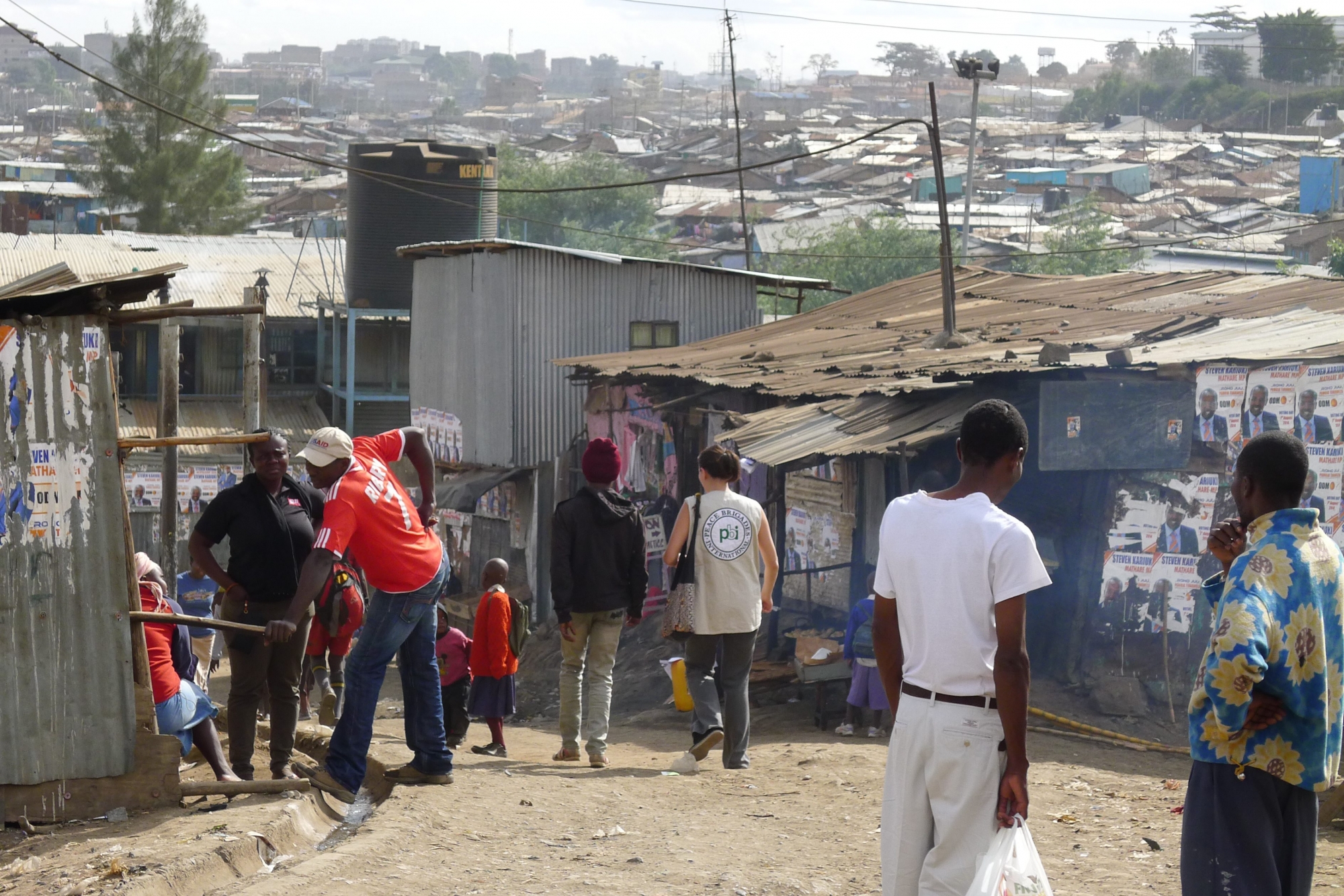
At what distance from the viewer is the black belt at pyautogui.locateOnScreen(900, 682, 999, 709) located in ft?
12.4

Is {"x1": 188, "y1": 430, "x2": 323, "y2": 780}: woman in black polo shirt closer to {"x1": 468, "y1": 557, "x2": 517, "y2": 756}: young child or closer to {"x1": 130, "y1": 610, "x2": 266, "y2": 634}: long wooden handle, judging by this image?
{"x1": 130, "y1": 610, "x2": 266, "y2": 634}: long wooden handle

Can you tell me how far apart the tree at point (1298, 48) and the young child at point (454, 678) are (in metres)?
82.2

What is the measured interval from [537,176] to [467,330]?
118 ft

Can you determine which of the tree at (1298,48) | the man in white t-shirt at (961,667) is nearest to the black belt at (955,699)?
the man in white t-shirt at (961,667)

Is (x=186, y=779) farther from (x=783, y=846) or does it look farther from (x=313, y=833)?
(x=783, y=846)

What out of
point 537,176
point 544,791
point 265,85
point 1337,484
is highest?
point 265,85

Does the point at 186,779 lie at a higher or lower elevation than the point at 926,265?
lower

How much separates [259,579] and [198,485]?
16.5m

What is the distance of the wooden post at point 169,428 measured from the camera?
9367 mm

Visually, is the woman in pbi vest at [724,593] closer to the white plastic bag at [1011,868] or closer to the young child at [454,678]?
the young child at [454,678]

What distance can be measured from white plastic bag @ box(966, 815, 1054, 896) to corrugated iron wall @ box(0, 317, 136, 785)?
4022mm

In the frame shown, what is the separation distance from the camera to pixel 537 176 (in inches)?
2135

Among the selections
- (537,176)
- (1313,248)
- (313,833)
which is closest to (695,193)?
(537,176)

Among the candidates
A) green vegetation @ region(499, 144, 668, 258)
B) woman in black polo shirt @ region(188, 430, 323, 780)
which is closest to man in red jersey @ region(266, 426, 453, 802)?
woman in black polo shirt @ region(188, 430, 323, 780)
